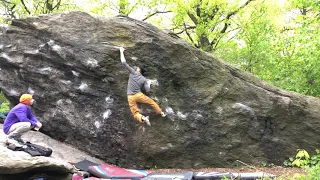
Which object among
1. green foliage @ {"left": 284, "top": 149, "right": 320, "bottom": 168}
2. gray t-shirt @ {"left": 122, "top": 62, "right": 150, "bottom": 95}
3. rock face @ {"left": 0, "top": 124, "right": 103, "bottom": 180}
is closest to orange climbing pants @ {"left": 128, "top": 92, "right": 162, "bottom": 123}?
gray t-shirt @ {"left": 122, "top": 62, "right": 150, "bottom": 95}

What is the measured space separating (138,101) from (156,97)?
848 mm

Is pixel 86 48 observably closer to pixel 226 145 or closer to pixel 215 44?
pixel 226 145

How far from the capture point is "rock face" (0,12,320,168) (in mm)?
10883

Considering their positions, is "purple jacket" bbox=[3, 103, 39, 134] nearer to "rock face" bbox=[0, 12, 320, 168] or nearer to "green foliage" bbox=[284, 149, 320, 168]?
"rock face" bbox=[0, 12, 320, 168]

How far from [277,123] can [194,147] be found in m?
3.07

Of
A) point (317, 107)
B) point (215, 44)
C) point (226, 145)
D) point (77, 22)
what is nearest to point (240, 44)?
point (215, 44)

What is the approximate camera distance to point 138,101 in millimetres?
10352

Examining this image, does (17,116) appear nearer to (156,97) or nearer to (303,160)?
(156,97)

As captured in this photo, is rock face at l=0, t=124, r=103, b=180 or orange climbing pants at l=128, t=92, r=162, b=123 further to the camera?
orange climbing pants at l=128, t=92, r=162, b=123

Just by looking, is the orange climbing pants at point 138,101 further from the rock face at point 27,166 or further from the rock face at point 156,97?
the rock face at point 27,166

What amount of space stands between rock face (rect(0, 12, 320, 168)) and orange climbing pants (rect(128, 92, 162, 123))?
542mm

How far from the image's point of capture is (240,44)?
20.4 metres

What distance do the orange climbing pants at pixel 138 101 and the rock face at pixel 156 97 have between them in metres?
0.54

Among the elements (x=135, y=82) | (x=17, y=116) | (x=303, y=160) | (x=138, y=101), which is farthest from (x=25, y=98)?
(x=303, y=160)
